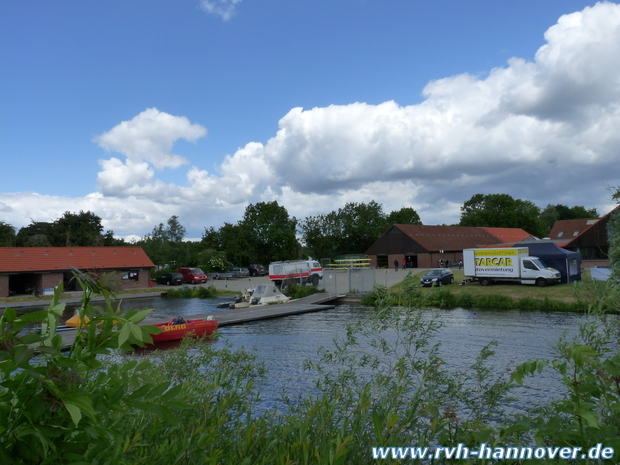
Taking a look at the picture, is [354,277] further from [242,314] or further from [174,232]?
[174,232]

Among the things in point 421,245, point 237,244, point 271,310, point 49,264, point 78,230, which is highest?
point 78,230

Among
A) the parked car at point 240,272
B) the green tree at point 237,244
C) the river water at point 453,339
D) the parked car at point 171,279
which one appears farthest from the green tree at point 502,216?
the river water at point 453,339

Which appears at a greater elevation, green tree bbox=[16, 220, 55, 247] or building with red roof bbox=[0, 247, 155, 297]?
green tree bbox=[16, 220, 55, 247]

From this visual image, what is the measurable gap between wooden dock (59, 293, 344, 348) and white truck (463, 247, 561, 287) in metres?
10.3

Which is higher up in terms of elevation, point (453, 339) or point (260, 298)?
point (260, 298)

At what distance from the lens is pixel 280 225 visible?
7300 centimetres

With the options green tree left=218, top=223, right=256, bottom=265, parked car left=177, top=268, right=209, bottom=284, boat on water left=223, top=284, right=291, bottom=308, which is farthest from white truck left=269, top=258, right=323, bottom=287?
green tree left=218, top=223, right=256, bottom=265

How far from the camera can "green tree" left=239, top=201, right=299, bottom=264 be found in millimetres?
70562

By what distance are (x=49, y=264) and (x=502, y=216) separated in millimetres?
79723

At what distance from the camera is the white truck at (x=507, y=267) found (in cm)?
3338

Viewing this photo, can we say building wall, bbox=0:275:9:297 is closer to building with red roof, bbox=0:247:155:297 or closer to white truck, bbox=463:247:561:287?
building with red roof, bbox=0:247:155:297

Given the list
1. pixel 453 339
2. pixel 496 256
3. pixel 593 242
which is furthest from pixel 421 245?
pixel 453 339

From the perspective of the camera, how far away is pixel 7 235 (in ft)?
205

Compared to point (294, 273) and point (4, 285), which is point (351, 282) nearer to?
point (294, 273)
